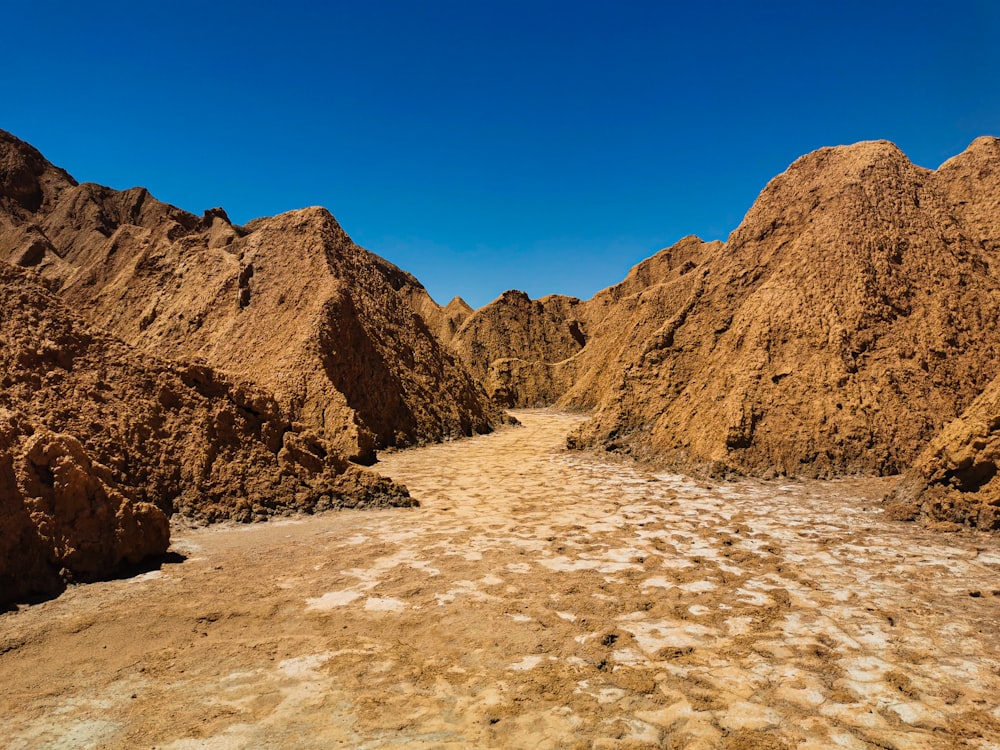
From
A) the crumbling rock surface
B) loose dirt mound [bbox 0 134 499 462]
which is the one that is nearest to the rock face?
the crumbling rock surface

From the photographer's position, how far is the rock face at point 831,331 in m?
9.36

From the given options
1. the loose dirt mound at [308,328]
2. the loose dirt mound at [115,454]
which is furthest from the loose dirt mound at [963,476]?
the loose dirt mound at [308,328]

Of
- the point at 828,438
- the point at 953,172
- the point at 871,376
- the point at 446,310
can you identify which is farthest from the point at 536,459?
the point at 446,310

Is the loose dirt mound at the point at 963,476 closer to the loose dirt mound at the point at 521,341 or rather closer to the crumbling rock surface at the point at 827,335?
Answer: the crumbling rock surface at the point at 827,335

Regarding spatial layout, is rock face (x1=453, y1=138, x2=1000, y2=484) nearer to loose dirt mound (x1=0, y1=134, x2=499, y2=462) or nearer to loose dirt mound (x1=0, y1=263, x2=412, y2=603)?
loose dirt mound (x1=0, y1=134, x2=499, y2=462)

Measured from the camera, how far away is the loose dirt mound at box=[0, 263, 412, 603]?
183 inches

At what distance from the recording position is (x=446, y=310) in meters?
50.5

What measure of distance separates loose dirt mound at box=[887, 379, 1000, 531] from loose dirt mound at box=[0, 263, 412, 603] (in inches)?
245

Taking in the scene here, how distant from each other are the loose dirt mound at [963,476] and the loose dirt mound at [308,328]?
910cm

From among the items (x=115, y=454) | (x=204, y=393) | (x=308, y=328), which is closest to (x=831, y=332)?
(x=204, y=393)

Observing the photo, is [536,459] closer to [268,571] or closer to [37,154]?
[268,571]

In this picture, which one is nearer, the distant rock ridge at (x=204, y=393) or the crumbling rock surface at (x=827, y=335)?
the distant rock ridge at (x=204, y=393)

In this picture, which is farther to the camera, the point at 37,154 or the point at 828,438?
the point at 37,154

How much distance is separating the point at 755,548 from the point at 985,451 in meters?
2.93
